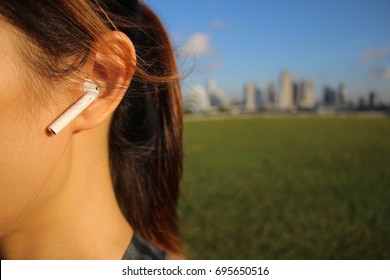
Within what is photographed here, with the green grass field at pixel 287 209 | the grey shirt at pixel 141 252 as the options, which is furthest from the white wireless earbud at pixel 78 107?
the green grass field at pixel 287 209

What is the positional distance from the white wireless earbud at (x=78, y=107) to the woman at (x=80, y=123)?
2 cm

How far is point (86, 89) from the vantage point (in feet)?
3.68

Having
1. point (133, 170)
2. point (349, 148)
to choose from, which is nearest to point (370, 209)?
point (133, 170)

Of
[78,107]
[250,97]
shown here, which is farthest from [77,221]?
[250,97]

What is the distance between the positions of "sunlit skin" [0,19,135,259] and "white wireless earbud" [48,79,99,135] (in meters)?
0.02

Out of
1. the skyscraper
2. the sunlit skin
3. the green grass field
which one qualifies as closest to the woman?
the sunlit skin

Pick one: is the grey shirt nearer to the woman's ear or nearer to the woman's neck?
the woman's neck

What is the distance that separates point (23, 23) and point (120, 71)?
254mm

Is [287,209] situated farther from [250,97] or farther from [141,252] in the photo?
[250,97]

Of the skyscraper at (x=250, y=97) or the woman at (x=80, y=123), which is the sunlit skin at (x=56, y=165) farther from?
the skyscraper at (x=250, y=97)

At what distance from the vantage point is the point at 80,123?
1158 mm

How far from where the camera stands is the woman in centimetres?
104

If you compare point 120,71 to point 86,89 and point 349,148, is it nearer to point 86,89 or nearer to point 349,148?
point 86,89

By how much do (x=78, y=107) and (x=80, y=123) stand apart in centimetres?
7
